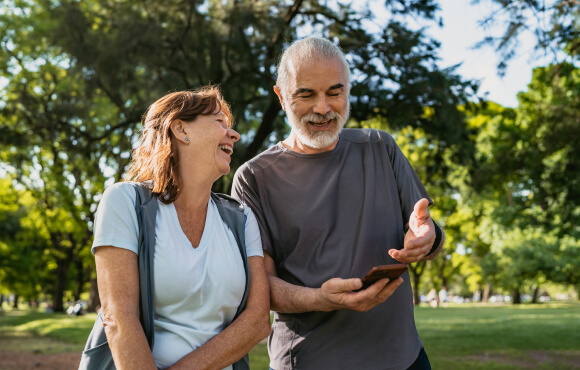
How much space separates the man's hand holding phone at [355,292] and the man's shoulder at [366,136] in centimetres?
78

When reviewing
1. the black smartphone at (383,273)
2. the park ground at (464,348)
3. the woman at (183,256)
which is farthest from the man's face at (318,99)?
the park ground at (464,348)

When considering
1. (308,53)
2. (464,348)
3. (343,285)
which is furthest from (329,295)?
(464,348)

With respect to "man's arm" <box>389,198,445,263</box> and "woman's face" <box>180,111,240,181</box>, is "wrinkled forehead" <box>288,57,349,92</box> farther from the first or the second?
"man's arm" <box>389,198,445,263</box>

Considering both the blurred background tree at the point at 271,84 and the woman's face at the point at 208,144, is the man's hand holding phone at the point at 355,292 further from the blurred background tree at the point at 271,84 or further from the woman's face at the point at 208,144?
the blurred background tree at the point at 271,84

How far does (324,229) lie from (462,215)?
36883mm

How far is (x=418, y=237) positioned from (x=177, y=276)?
962 mm

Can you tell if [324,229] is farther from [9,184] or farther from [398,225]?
[9,184]

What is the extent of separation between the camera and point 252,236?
2.40 metres

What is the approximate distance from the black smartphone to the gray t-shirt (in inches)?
12.4

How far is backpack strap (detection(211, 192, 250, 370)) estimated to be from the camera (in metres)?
2.25

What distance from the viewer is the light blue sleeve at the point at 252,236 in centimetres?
236

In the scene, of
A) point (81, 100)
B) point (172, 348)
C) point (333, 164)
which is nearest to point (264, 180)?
point (333, 164)

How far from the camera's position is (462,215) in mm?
37562

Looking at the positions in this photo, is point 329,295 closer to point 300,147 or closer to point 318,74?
point 300,147
